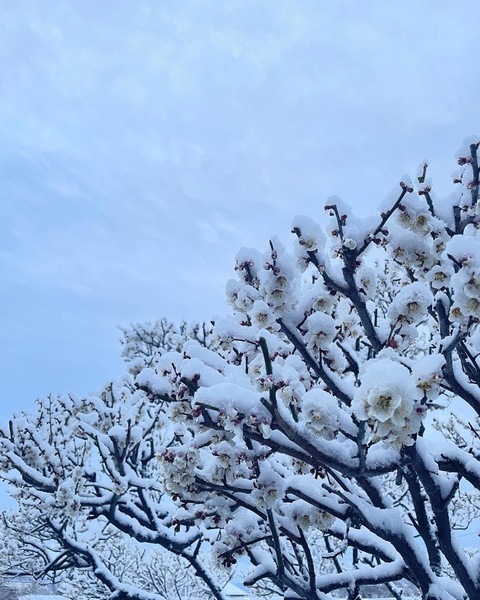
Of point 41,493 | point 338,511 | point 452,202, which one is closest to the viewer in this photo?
point 338,511

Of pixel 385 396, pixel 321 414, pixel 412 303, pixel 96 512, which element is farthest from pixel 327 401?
pixel 96 512

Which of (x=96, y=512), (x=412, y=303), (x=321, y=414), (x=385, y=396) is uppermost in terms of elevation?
(x=96, y=512)

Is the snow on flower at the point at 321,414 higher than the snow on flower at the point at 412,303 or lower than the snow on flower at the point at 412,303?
lower

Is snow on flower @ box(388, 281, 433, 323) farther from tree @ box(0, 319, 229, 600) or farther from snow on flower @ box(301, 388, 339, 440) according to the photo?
tree @ box(0, 319, 229, 600)

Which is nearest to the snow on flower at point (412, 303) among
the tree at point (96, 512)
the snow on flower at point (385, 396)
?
the snow on flower at point (385, 396)

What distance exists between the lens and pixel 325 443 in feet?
9.57

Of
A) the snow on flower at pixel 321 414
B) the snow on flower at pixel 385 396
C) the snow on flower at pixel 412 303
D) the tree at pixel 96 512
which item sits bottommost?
the snow on flower at pixel 385 396

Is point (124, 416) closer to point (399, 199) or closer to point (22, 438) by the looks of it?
point (22, 438)

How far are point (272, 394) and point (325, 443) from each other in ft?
1.61

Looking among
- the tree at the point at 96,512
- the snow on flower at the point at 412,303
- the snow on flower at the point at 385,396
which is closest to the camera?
the snow on flower at the point at 385,396

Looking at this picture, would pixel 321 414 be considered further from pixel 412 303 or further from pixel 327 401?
pixel 412 303

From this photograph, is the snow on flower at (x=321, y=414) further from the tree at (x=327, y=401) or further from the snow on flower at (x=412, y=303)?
the snow on flower at (x=412, y=303)

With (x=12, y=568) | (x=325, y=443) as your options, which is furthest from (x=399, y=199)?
(x=12, y=568)

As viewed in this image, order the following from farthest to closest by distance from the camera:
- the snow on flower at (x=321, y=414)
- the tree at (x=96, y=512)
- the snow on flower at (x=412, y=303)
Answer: the tree at (x=96, y=512) → the snow on flower at (x=412, y=303) → the snow on flower at (x=321, y=414)
